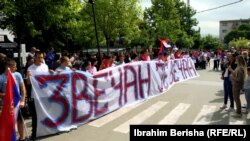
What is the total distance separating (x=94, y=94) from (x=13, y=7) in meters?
5.55

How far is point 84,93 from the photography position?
28.2 feet

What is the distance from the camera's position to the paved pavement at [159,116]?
24.1ft

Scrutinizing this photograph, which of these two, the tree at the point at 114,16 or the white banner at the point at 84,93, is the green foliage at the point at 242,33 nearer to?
the tree at the point at 114,16

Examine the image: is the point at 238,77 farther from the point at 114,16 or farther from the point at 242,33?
the point at 242,33

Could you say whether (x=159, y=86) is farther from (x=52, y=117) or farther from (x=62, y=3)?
(x=52, y=117)

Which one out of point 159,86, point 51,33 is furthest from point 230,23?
point 159,86

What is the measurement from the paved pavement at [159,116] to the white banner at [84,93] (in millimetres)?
249

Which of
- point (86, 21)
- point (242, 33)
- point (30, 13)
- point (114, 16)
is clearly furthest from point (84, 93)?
point (242, 33)

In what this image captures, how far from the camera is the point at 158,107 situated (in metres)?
10.4

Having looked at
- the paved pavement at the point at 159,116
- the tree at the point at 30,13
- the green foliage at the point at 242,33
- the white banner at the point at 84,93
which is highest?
the green foliage at the point at 242,33

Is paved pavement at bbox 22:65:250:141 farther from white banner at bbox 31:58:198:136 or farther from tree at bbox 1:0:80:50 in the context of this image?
tree at bbox 1:0:80:50

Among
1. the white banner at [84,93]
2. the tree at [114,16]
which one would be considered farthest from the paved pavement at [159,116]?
the tree at [114,16]

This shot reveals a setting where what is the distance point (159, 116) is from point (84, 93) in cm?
206

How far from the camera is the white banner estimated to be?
7.50 meters
